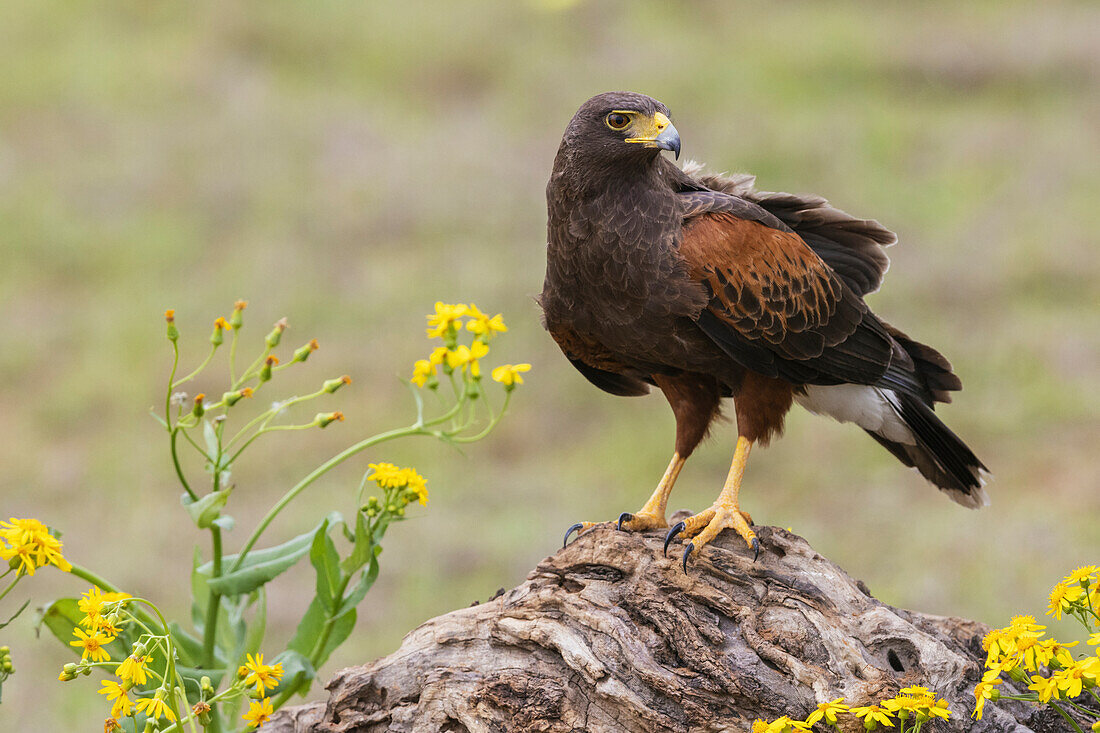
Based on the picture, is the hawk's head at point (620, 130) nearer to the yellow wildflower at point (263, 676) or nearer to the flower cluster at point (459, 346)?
the flower cluster at point (459, 346)

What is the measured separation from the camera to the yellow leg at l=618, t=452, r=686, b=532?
147 inches

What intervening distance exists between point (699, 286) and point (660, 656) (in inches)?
43.5

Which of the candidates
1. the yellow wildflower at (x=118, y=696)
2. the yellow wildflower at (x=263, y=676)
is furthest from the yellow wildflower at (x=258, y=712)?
the yellow wildflower at (x=118, y=696)

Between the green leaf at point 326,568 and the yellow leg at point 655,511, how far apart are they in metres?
0.94

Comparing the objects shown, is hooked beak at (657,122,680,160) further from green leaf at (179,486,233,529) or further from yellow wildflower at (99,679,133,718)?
yellow wildflower at (99,679,133,718)

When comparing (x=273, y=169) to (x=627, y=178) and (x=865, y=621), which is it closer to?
(x=627, y=178)

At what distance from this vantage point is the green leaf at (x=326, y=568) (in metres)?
3.30

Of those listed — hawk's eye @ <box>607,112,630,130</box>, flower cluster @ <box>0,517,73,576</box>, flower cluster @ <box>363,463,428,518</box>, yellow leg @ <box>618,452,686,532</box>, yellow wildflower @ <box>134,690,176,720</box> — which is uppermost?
hawk's eye @ <box>607,112,630,130</box>

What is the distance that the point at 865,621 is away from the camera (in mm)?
3205

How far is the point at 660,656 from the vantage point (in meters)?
3.11

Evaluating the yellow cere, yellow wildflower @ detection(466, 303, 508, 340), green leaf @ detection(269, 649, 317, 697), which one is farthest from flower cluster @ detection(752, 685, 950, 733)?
the yellow cere

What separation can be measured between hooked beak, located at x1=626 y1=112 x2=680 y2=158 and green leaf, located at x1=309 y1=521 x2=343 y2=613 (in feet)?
4.94

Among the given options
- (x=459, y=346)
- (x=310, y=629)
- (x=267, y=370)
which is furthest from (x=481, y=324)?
(x=310, y=629)

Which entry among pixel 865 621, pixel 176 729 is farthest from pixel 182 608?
pixel 865 621
